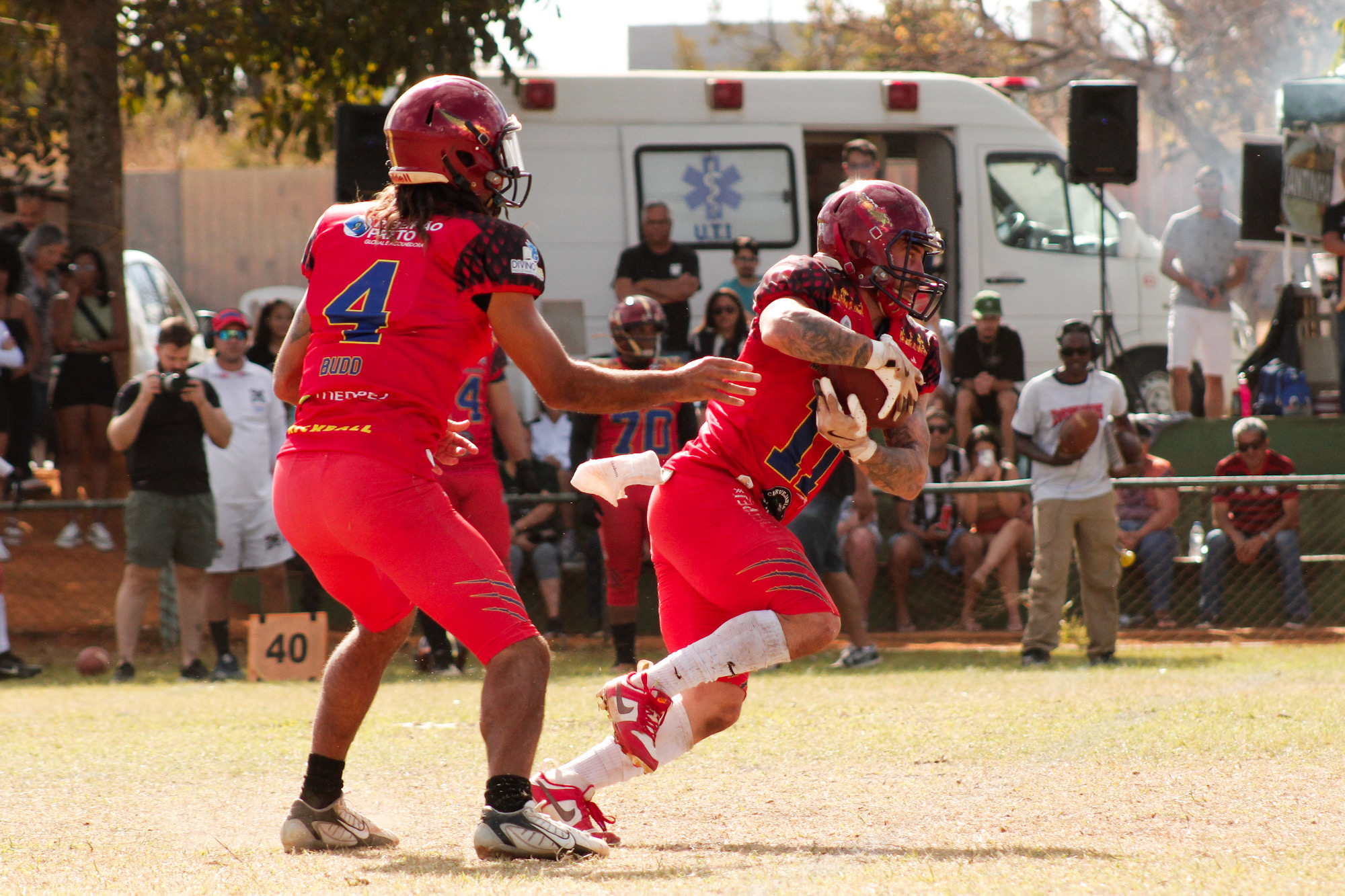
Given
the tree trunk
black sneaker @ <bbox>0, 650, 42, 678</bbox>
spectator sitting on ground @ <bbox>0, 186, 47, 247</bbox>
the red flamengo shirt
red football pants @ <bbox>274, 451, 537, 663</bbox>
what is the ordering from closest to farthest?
red football pants @ <bbox>274, 451, 537, 663</bbox> → black sneaker @ <bbox>0, 650, 42, 678</bbox> → the red flamengo shirt → spectator sitting on ground @ <bbox>0, 186, 47, 247</bbox> → the tree trunk

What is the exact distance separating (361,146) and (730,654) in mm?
8159

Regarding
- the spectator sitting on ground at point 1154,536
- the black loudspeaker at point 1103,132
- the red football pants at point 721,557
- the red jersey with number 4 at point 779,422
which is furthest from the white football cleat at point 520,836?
the black loudspeaker at point 1103,132

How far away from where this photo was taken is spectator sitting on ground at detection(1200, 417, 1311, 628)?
11062 mm

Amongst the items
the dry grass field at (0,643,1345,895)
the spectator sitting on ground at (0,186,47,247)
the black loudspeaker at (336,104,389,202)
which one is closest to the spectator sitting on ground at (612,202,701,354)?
the black loudspeaker at (336,104,389,202)

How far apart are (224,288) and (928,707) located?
25.1 meters

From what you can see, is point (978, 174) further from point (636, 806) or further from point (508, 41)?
point (636, 806)

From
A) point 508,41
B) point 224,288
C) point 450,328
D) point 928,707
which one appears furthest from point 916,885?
point 224,288

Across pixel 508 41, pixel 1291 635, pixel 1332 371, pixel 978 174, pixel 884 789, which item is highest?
pixel 508 41

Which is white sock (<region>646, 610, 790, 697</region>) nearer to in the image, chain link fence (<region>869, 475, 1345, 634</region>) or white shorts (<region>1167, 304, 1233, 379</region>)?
chain link fence (<region>869, 475, 1345, 634</region>)

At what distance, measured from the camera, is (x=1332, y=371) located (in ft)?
46.5

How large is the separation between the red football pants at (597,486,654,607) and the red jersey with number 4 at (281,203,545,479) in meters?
5.13

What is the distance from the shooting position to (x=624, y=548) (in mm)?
9258

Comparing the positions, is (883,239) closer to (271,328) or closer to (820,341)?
(820,341)

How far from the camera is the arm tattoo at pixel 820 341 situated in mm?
4117
